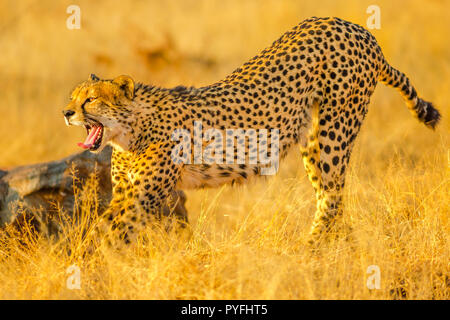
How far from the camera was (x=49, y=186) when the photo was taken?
540 centimetres

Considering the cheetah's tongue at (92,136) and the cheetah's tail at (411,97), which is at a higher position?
the cheetah's tail at (411,97)

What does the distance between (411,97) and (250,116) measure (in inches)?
50.5

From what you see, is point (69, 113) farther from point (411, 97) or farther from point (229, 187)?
point (229, 187)

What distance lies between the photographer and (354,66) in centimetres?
501

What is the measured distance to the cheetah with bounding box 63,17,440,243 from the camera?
4.51 metres

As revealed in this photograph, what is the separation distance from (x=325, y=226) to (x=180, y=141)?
45.6 inches

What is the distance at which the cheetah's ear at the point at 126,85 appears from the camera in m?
4.61

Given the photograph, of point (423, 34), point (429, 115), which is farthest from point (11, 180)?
point (423, 34)

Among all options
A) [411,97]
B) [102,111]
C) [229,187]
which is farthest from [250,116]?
[229,187]

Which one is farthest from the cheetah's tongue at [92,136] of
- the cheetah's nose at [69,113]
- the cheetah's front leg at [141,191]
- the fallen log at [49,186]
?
the fallen log at [49,186]

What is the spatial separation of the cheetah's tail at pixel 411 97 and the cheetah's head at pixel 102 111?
1.87 m

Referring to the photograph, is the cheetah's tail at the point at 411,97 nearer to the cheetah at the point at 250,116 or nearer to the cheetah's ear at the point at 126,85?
the cheetah at the point at 250,116

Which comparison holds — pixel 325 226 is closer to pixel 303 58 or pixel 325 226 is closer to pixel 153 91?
pixel 303 58

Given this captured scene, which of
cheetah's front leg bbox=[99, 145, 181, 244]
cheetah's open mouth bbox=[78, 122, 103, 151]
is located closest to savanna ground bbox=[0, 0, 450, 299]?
cheetah's front leg bbox=[99, 145, 181, 244]
